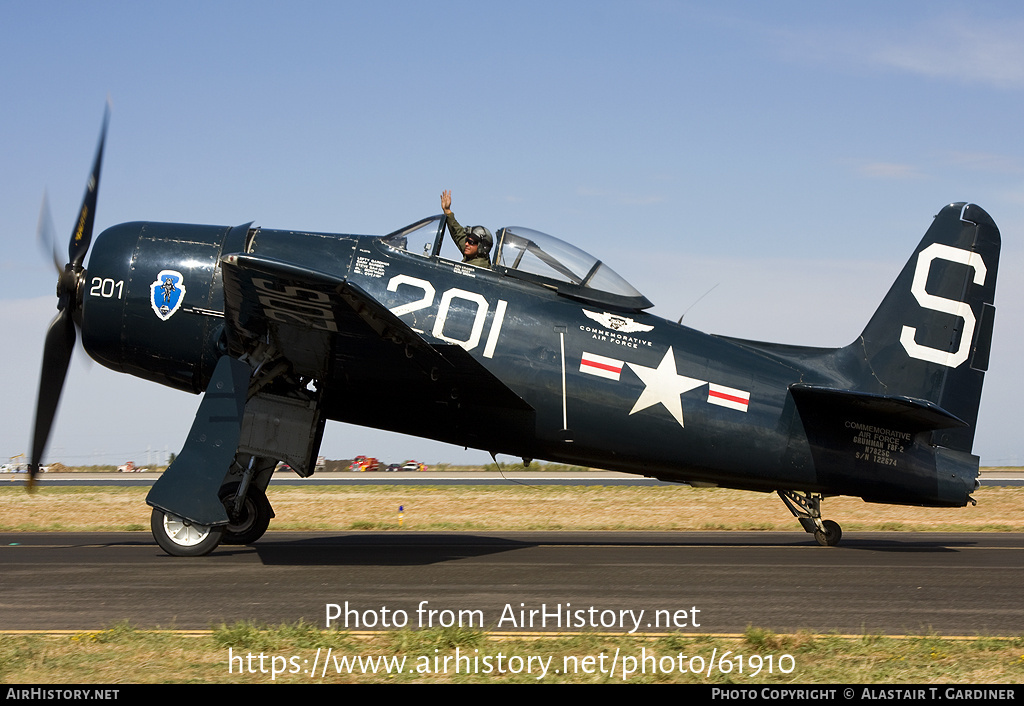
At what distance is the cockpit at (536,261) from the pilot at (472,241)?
0.08 m

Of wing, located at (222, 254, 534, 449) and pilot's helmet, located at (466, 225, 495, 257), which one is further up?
pilot's helmet, located at (466, 225, 495, 257)

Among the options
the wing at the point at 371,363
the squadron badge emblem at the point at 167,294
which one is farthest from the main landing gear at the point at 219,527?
the squadron badge emblem at the point at 167,294

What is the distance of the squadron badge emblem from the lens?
10211 millimetres

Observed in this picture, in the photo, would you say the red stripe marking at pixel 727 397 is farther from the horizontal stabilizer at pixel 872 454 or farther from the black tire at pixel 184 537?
the black tire at pixel 184 537

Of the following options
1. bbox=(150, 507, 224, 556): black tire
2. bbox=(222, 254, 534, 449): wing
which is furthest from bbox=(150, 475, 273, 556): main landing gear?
bbox=(222, 254, 534, 449): wing

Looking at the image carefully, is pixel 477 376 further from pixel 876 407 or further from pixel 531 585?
pixel 876 407

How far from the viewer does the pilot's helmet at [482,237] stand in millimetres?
10281

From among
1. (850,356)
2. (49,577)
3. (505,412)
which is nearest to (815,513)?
(850,356)

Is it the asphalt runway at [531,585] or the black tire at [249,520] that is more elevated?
the asphalt runway at [531,585]

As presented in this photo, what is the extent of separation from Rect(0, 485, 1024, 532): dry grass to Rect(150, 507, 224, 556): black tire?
5867 millimetres

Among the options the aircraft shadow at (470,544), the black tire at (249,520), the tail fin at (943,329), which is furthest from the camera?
the black tire at (249,520)

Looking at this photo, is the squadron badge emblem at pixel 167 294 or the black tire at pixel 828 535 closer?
the squadron badge emblem at pixel 167 294

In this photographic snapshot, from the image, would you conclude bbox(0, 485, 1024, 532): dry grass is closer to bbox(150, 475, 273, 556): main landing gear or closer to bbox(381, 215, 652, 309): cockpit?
bbox(150, 475, 273, 556): main landing gear

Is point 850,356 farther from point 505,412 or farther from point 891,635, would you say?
point 891,635
